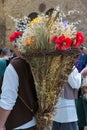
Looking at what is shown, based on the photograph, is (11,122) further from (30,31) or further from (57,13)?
(57,13)

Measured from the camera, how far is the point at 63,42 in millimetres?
2979

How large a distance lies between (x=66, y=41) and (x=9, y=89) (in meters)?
0.54

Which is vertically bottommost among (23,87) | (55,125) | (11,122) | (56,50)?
(55,125)

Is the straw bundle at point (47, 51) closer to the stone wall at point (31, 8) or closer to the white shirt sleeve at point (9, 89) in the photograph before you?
the white shirt sleeve at point (9, 89)

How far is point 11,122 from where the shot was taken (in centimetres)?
311

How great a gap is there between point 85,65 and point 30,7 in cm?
974

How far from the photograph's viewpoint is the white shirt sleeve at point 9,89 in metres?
3.01

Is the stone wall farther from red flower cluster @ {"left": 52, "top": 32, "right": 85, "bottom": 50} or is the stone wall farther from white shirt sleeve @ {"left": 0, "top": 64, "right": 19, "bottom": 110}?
white shirt sleeve @ {"left": 0, "top": 64, "right": 19, "bottom": 110}

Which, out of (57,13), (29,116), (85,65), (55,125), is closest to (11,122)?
(29,116)

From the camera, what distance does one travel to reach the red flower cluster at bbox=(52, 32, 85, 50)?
2.97m

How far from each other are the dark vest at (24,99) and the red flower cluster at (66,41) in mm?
309

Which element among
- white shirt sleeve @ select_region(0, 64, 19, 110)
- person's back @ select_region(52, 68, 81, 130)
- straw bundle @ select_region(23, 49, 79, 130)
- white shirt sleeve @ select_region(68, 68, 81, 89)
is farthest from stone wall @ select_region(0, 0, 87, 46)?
white shirt sleeve @ select_region(0, 64, 19, 110)

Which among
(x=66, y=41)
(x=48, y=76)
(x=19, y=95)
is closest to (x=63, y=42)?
(x=66, y=41)

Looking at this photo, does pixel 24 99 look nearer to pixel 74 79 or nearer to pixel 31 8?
pixel 74 79
